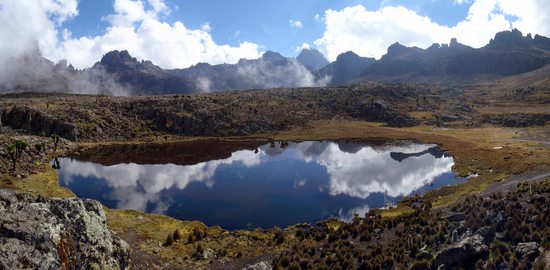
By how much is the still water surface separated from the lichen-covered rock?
21696 millimetres

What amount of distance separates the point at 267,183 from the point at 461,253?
46.5 m

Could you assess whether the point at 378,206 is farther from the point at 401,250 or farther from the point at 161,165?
the point at 161,165

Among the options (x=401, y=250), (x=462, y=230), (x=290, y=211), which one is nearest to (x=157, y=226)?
(x=290, y=211)

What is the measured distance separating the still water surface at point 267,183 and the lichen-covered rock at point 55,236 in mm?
21696

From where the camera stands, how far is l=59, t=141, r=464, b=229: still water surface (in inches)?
2330

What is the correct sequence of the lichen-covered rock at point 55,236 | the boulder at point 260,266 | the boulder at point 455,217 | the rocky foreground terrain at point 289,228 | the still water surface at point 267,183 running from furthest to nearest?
1. the still water surface at point 267,183
2. the boulder at point 455,217
3. the boulder at point 260,266
4. the rocky foreground terrain at point 289,228
5. the lichen-covered rock at point 55,236

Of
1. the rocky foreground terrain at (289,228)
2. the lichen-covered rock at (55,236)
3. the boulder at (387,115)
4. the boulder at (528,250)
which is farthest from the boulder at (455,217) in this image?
the boulder at (387,115)

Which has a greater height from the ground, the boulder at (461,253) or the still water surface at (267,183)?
the boulder at (461,253)

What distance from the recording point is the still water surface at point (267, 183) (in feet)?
194

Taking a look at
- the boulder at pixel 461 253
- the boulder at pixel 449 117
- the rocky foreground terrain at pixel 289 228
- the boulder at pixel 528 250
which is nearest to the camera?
the rocky foreground terrain at pixel 289 228

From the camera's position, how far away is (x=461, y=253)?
34.5 meters

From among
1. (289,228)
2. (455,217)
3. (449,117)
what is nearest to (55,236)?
(289,228)

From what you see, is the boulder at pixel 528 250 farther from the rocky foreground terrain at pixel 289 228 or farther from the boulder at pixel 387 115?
the boulder at pixel 387 115

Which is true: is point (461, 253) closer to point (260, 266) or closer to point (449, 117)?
point (260, 266)
